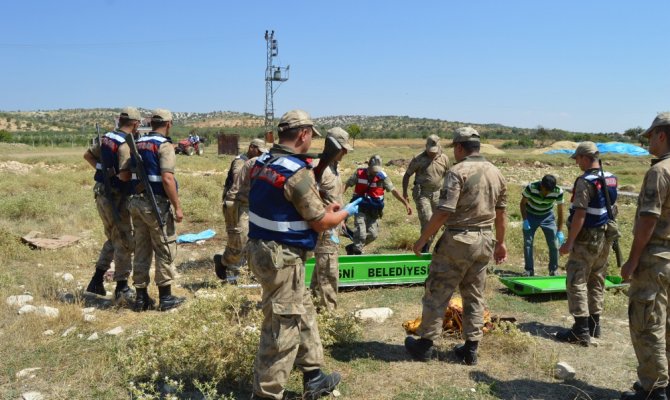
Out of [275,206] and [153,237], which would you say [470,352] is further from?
[153,237]

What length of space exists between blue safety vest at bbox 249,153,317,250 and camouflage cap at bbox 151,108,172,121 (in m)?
2.39

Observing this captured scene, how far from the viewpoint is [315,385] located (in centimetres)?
354

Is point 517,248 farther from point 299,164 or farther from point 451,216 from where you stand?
point 299,164

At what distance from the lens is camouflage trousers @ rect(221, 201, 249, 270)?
6.44 metres

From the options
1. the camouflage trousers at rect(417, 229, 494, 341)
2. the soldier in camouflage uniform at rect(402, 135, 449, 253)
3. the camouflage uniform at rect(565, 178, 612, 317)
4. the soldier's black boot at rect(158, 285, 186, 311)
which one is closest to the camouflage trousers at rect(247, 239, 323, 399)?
the camouflage trousers at rect(417, 229, 494, 341)

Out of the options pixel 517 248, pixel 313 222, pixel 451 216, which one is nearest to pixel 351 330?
pixel 451 216

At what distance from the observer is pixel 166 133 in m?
5.45

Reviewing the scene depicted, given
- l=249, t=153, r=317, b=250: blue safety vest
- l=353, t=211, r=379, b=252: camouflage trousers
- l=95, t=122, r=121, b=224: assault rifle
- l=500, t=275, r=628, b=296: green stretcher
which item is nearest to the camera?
l=249, t=153, r=317, b=250: blue safety vest

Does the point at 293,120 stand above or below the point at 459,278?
above

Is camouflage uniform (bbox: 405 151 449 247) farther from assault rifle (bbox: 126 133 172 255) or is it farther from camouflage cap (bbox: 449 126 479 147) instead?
assault rifle (bbox: 126 133 172 255)

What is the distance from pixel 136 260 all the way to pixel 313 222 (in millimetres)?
2955

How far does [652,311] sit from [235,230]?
4609mm

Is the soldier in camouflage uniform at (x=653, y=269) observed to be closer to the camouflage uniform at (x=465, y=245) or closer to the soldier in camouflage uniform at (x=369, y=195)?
the camouflage uniform at (x=465, y=245)

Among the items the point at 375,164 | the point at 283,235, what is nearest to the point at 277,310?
the point at 283,235
